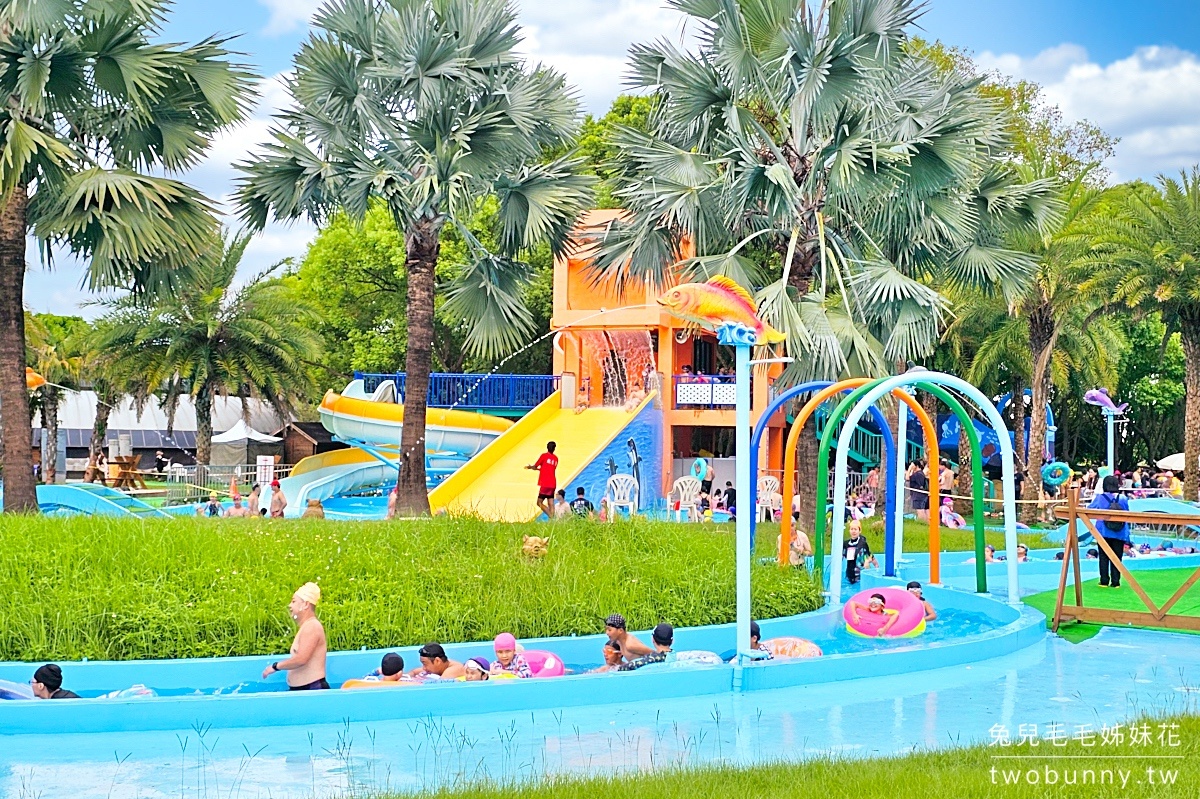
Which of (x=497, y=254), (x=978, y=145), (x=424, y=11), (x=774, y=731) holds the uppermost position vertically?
(x=424, y=11)

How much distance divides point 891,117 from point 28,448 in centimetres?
1433

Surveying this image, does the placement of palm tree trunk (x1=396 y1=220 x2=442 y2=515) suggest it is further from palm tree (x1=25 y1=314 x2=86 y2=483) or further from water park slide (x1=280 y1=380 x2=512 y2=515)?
palm tree (x1=25 y1=314 x2=86 y2=483)

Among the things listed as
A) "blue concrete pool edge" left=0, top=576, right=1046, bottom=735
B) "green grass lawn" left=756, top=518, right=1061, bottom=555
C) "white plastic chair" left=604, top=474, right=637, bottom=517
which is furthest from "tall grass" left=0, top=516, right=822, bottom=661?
"white plastic chair" left=604, top=474, right=637, bottom=517

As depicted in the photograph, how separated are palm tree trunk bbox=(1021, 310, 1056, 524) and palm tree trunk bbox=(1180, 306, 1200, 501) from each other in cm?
307

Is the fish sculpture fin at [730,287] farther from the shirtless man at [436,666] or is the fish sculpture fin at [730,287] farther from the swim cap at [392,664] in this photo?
the swim cap at [392,664]

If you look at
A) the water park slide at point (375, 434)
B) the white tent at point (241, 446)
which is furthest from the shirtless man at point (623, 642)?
the white tent at point (241, 446)

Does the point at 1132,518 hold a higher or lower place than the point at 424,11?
lower

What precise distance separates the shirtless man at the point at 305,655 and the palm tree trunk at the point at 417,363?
29.7 ft

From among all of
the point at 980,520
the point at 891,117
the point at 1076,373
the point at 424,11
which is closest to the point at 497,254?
the point at 424,11

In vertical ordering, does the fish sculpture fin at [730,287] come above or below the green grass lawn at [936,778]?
above

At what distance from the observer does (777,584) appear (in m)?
14.8

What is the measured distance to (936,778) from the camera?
22.6ft

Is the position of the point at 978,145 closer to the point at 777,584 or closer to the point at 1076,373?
the point at 777,584

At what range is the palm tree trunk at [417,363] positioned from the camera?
1997 cm
